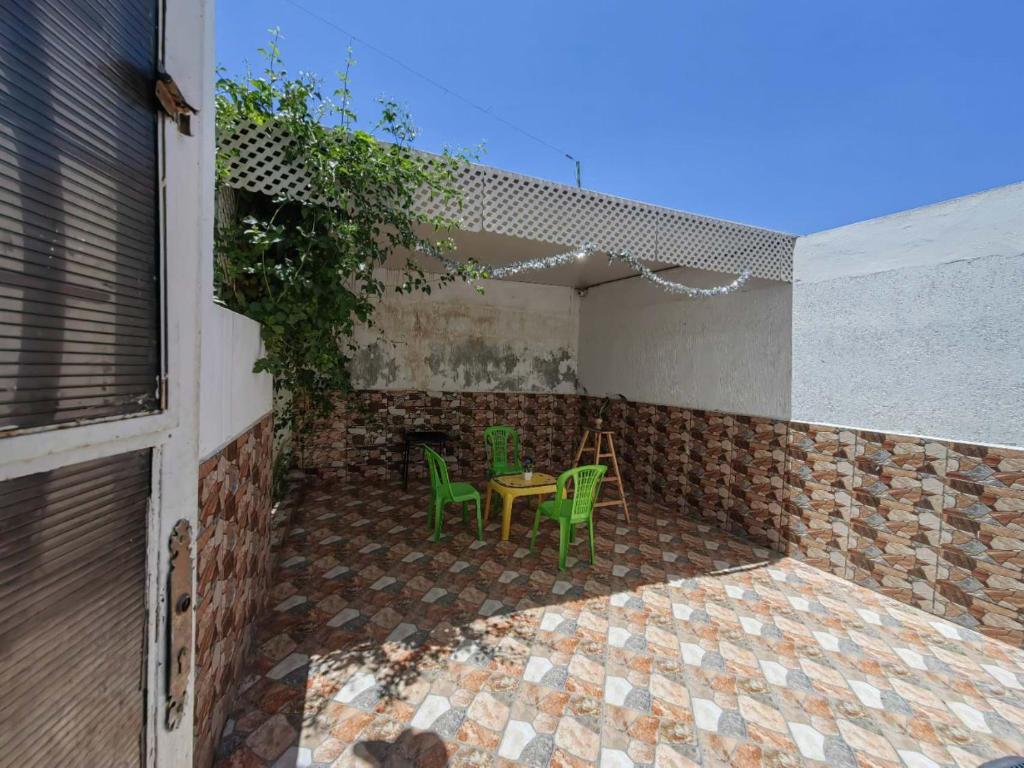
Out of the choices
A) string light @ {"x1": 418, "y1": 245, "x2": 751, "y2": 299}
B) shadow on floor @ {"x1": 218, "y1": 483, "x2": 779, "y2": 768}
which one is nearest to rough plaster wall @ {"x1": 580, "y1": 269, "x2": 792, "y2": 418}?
string light @ {"x1": 418, "y1": 245, "x2": 751, "y2": 299}

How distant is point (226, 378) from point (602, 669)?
92.3 inches

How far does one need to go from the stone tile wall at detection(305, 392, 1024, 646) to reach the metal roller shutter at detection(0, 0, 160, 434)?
432 centimetres

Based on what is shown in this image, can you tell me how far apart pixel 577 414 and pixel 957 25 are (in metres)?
5.35

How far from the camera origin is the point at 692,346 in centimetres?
499

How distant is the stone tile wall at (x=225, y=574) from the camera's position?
5.16 ft

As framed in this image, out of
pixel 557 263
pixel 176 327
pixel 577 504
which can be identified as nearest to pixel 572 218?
pixel 557 263

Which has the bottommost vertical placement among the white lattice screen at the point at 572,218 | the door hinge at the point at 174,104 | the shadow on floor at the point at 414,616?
the shadow on floor at the point at 414,616

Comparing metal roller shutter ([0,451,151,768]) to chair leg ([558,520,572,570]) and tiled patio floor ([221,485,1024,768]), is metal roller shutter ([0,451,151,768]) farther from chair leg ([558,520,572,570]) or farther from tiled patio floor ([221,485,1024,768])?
chair leg ([558,520,572,570])

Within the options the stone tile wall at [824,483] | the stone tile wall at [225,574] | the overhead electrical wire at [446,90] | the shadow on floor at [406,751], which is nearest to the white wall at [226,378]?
the stone tile wall at [225,574]

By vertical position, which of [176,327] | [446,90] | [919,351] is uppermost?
[446,90]

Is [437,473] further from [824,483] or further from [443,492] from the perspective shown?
[824,483]

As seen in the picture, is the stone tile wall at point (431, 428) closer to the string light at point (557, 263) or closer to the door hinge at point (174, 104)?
the string light at point (557, 263)

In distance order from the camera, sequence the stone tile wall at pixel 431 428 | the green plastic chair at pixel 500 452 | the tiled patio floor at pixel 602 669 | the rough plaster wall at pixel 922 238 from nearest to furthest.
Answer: the tiled patio floor at pixel 602 669
the rough plaster wall at pixel 922 238
the green plastic chair at pixel 500 452
the stone tile wall at pixel 431 428

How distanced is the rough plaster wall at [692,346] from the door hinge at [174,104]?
14.6 feet
